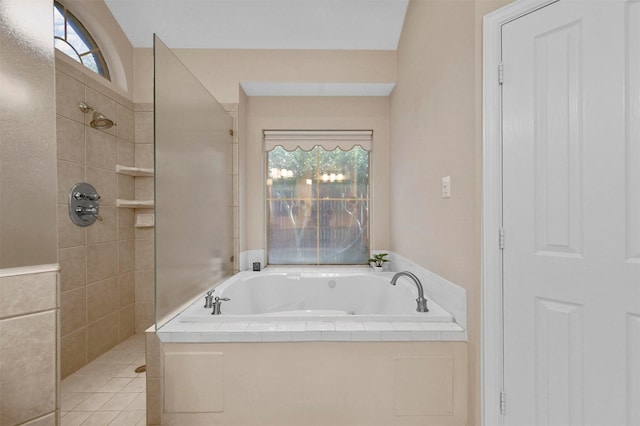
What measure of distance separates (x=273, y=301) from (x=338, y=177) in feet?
4.55

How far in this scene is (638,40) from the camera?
3.07 ft

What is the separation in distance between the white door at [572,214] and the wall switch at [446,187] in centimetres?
35

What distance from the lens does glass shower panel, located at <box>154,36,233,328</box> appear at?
1.50 meters

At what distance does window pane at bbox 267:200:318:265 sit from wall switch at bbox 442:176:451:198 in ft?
5.22

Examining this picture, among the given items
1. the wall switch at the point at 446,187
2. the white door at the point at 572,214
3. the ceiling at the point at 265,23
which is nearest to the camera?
the white door at the point at 572,214

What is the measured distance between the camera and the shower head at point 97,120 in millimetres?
2135

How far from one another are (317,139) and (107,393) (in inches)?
101

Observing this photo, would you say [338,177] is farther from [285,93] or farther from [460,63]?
[460,63]

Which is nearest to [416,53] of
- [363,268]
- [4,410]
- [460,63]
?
[460,63]

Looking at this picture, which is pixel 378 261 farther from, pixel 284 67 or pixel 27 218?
pixel 27 218

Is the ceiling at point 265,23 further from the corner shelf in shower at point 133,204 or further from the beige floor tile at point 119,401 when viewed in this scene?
the beige floor tile at point 119,401

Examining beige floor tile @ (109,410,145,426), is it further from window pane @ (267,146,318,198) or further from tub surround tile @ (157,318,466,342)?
window pane @ (267,146,318,198)

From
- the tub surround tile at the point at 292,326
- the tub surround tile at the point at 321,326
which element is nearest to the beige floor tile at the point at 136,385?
the tub surround tile at the point at 292,326

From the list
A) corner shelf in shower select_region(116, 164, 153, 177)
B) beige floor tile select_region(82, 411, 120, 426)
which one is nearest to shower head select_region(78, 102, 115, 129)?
corner shelf in shower select_region(116, 164, 153, 177)
